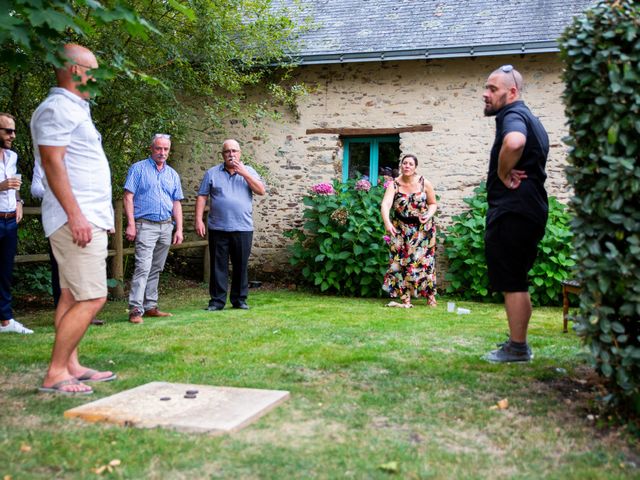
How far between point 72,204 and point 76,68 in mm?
740

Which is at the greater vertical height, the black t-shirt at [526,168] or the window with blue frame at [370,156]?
the window with blue frame at [370,156]

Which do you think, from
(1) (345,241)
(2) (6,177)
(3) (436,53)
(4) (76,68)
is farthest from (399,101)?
(4) (76,68)

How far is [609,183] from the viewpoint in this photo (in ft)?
10.00

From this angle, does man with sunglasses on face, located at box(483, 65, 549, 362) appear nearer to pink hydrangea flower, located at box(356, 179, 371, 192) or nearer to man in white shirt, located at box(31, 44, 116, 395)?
man in white shirt, located at box(31, 44, 116, 395)

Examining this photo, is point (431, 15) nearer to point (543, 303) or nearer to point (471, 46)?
point (471, 46)

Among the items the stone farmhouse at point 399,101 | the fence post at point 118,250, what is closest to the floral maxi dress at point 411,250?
the stone farmhouse at point 399,101

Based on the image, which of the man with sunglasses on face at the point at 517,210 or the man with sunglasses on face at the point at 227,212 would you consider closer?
the man with sunglasses on face at the point at 517,210

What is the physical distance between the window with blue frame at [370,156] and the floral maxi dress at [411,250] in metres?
2.43

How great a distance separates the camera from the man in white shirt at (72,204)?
11.7ft

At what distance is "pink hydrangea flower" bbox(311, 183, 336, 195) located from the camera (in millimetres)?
9602

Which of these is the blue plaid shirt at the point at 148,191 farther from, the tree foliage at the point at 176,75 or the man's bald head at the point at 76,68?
the man's bald head at the point at 76,68

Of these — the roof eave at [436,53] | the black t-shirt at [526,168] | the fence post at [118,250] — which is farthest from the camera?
the roof eave at [436,53]

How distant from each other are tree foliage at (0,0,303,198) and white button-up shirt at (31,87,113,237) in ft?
10.3

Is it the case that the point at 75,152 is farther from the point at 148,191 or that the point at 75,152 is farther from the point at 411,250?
the point at 411,250
